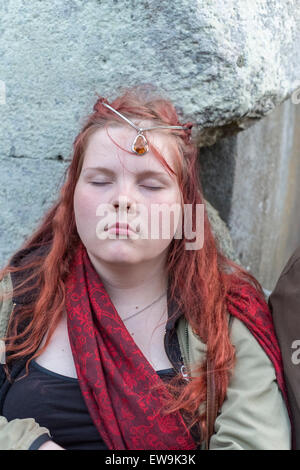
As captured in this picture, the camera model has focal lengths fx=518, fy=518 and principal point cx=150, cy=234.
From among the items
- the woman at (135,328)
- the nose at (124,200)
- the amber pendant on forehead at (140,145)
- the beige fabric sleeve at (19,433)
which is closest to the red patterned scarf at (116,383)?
the woman at (135,328)

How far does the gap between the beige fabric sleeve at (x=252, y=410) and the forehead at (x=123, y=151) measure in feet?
1.50

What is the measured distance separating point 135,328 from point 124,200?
32 centimetres

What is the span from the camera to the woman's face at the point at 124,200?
1111 millimetres

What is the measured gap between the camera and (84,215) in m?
1.14

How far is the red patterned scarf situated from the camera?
1.09 m

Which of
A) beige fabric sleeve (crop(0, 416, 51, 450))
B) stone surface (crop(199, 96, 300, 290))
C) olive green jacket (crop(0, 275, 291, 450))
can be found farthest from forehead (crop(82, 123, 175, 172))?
stone surface (crop(199, 96, 300, 290))

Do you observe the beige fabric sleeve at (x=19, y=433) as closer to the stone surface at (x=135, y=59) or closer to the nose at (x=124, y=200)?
the nose at (x=124, y=200)

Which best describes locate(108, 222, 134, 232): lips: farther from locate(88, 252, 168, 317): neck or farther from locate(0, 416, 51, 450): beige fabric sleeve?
locate(0, 416, 51, 450): beige fabric sleeve

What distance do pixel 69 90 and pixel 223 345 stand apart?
857 millimetres

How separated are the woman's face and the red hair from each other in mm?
43
